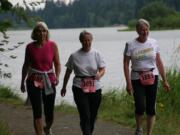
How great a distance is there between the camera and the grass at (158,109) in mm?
10648

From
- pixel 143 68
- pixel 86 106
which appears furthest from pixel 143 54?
pixel 86 106

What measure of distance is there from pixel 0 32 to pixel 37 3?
585mm

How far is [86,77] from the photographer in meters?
7.90

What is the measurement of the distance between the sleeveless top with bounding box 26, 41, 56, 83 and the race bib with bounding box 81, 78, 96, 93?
0.53m

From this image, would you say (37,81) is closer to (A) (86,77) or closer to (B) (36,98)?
(B) (36,98)

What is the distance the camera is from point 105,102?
1428cm

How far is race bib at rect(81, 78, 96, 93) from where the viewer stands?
309 inches

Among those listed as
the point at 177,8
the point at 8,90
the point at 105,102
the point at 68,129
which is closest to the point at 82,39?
the point at 68,129

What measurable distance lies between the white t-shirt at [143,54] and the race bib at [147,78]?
7cm

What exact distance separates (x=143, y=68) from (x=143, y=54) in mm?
206

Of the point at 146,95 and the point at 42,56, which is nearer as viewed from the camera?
the point at 42,56

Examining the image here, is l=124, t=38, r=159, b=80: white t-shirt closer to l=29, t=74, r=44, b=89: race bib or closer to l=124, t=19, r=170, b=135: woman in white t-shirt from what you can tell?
l=124, t=19, r=170, b=135: woman in white t-shirt

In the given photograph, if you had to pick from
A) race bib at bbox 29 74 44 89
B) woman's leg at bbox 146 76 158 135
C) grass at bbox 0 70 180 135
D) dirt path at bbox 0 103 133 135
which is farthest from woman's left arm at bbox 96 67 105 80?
grass at bbox 0 70 180 135

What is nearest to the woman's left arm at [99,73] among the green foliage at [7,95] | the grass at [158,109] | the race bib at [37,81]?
the race bib at [37,81]
